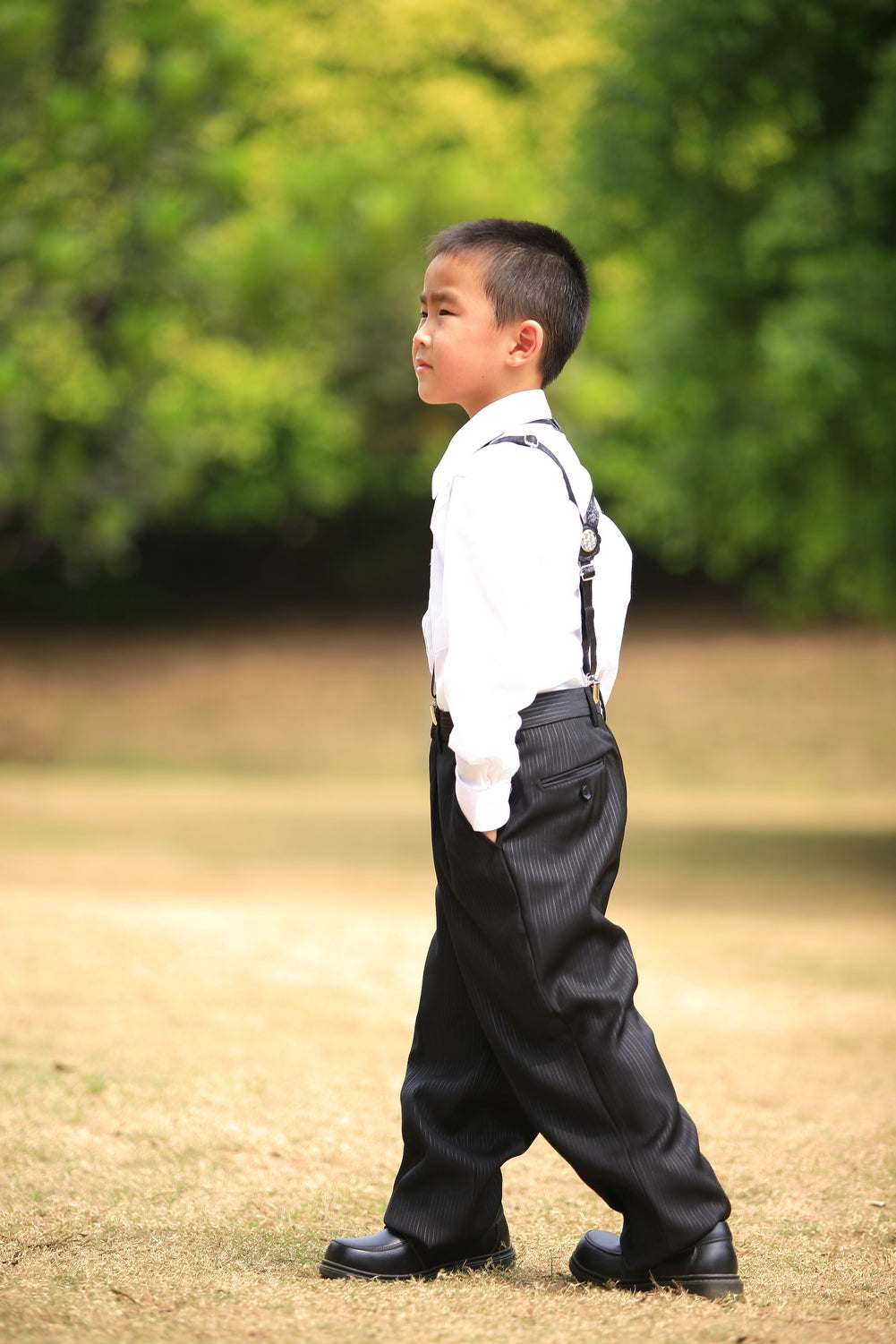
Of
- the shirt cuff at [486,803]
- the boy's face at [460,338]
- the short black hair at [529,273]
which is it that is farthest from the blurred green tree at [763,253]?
the shirt cuff at [486,803]

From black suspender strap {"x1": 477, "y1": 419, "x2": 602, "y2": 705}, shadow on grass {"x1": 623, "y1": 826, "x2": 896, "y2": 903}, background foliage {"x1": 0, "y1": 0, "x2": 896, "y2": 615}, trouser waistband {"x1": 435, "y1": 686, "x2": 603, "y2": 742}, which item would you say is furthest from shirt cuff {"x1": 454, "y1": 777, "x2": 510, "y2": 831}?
background foliage {"x1": 0, "y1": 0, "x2": 896, "y2": 615}

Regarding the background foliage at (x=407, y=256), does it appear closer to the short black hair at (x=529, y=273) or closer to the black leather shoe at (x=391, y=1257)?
the short black hair at (x=529, y=273)

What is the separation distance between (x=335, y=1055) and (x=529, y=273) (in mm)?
3041

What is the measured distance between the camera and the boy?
2.44 metres

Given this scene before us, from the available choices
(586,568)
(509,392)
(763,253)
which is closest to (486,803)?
(586,568)

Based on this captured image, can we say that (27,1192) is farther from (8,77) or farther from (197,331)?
(197,331)

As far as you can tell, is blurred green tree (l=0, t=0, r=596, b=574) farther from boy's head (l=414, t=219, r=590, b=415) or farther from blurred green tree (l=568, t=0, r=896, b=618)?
boy's head (l=414, t=219, r=590, b=415)

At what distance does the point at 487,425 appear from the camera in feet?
8.63

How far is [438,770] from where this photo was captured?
262cm

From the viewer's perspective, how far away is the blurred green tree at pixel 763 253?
1005 centimetres

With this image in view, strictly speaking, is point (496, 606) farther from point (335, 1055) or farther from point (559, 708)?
point (335, 1055)

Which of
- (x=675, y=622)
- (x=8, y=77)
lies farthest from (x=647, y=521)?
(x=8, y=77)

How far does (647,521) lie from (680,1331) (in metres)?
15.8

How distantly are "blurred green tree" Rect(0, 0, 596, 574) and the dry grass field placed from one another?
5.22m
